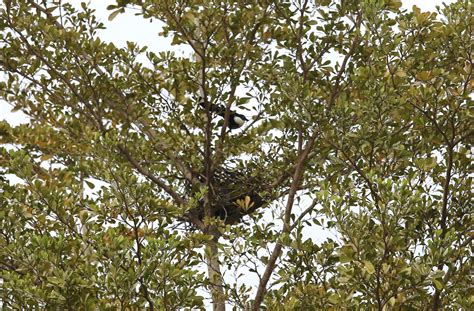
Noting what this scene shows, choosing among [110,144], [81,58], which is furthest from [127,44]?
[110,144]

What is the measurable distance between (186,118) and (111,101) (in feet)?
2.58

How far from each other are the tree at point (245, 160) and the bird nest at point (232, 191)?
0.12 ft

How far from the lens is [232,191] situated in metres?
7.43

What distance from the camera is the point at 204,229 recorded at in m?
7.03

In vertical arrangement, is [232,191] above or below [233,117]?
below

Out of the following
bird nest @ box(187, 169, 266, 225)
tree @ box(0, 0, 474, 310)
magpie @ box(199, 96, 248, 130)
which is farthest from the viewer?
bird nest @ box(187, 169, 266, 225)

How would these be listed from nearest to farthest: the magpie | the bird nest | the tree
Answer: the tree, the magpie, the bird nest

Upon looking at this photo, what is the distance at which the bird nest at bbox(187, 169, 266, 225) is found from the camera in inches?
288

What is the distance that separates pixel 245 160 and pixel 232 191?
367 mm

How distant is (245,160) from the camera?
24.0 ft

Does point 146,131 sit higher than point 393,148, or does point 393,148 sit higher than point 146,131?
point 146,131

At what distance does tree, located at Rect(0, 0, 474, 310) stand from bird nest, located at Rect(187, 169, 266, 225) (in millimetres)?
36

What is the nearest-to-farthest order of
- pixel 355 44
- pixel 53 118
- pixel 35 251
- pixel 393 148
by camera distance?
pixel 35 251, pixel 393 148, pixel 355 44, pixel 53 118

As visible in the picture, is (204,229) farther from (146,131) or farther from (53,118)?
(53,118)
